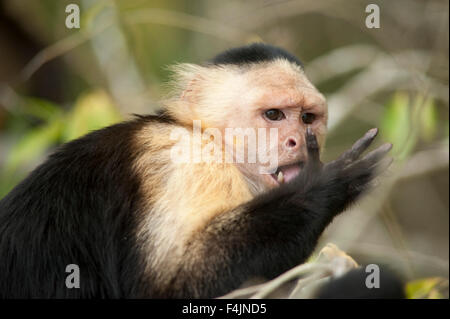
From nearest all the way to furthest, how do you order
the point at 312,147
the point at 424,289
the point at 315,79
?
the point at 312,147 → the point at 424,289 → the point at 315,79

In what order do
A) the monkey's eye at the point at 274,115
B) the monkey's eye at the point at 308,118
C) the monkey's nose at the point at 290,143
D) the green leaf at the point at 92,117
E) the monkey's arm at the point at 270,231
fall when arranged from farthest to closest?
the green leaf at the point at 92,117 < the monkey's eye at the point at 308,118 < the monkey's eye at the point at 274,115 < the monkey's nose at the point at 290,143 < the monkey's arm at the point at 270,231

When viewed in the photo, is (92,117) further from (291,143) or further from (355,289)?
(355,289)

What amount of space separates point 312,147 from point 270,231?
0.46m

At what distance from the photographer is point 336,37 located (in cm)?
945

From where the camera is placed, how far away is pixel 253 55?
3.62m

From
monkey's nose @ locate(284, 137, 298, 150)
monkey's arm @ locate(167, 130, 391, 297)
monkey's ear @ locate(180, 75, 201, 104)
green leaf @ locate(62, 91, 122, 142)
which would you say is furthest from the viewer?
green leaf @ locate(62, 91, 122, 142)

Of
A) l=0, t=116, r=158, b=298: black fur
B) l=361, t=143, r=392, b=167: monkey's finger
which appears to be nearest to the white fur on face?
l=361, t=143, r=392, b=167: monkey's finger

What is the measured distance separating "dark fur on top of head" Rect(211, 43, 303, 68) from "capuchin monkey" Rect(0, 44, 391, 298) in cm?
25

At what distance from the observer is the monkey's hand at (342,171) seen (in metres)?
2.96

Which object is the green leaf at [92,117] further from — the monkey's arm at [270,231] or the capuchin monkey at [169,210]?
the monkey's arm at [270,231]

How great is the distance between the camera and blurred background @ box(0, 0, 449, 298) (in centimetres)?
486

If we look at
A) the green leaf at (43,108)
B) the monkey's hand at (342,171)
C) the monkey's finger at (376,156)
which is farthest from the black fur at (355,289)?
the green leaf at (43,108)

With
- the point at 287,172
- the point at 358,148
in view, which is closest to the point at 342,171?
the point at 358,148

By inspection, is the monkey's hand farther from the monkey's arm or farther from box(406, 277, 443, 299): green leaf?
box(406, 277, 443, 299): green leaf
